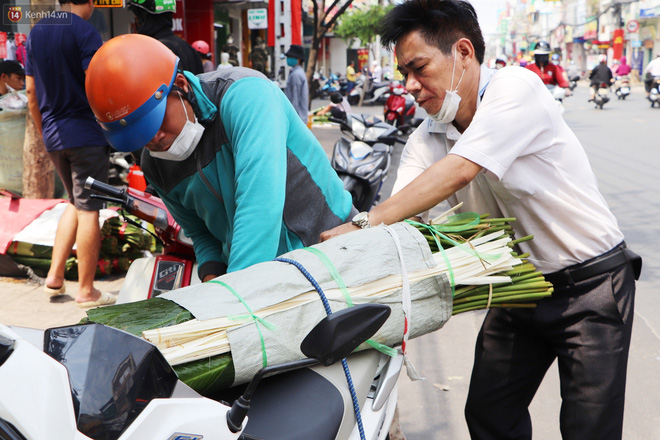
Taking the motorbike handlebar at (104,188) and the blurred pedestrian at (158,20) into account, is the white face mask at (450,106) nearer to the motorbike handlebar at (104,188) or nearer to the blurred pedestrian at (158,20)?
the motorbike handlebar at (104,188)

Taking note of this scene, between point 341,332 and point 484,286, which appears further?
point 484,286

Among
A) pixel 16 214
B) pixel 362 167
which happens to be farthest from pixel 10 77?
pixel 362 167

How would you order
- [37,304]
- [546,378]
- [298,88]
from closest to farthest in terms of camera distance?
[546,378] → [37,304] → [298,88]

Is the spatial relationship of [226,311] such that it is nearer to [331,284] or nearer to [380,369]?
[331,284]

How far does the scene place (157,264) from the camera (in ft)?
11.0

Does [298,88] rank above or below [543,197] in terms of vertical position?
above

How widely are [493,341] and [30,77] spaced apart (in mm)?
3713

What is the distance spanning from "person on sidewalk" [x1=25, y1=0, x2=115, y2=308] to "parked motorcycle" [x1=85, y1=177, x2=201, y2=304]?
1339 millimetres

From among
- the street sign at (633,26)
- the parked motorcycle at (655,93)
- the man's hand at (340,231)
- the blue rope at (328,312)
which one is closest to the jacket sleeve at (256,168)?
the man's hand at (340,231)

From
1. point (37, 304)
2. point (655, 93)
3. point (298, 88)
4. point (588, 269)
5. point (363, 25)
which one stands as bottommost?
point (37, 304)

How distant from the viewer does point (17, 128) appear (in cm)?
598

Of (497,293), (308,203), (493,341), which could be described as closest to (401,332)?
(497,293)

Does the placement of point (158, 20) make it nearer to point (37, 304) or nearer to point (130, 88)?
point (37, 304)

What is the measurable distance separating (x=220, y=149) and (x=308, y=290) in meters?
0.72
